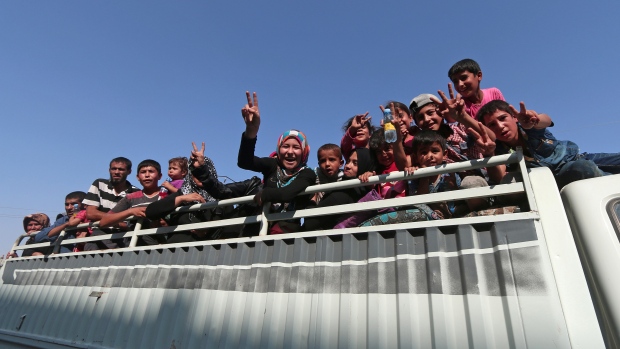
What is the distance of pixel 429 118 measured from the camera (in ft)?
10.6

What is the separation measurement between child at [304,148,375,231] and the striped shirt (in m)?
3.51

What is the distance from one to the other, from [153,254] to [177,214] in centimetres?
69

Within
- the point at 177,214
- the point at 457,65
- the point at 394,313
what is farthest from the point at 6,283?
the point at 457,65

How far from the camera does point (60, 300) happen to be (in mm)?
3527

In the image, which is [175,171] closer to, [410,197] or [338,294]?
[338,294]

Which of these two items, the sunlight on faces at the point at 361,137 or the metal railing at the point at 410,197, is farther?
the sunlight on faces at the point at 361,137

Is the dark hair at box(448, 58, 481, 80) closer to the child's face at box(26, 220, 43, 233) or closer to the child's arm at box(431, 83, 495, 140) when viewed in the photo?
the child's arm at box(431, 83, 495, 140)

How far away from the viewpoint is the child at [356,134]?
363 cm

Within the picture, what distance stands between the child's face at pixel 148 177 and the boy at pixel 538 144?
4.01 metres

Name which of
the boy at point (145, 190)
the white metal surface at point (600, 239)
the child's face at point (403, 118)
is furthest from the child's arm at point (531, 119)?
the boy at point (145, 190)

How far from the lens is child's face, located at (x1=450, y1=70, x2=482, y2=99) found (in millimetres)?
3230

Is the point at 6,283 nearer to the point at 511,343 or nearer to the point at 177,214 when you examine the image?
the point at 177,214

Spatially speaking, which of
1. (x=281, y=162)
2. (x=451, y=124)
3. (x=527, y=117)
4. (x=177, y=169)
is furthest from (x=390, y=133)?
(x=177, y=169)

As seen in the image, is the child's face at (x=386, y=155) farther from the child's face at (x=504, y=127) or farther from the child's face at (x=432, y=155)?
the child's face at (x=504, y=127)
